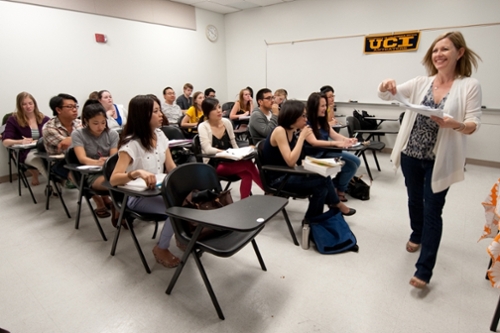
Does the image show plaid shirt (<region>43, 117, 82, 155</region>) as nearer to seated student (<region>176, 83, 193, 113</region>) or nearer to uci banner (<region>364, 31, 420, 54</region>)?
seated student (<region>176, 83, 193, 113</region>)

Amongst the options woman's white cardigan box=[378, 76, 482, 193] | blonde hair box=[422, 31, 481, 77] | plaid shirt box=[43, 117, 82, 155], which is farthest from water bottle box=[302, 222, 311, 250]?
plaid shirt box=[43, 117, 82, 155]

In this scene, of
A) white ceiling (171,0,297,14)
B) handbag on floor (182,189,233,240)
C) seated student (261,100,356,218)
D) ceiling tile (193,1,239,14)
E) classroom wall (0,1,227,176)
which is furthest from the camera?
ceiling tile (193,1,239,14)

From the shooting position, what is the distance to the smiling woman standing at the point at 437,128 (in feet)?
4.90

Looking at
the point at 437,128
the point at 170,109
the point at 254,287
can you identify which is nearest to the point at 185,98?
the point at 170,109

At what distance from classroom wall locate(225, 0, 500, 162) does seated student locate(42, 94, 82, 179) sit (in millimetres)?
Answer: 4481

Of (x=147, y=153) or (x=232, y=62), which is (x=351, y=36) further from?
(x=147, y=153)

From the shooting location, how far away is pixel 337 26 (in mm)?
5355

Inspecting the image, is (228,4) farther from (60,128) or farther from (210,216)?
(210,216)

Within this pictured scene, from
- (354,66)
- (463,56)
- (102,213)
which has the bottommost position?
(102,213)

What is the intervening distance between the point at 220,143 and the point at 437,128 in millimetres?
1985

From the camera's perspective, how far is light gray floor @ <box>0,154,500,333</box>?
1552 millimetres

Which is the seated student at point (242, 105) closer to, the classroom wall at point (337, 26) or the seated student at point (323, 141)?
the classroom wall at point (337, 26)

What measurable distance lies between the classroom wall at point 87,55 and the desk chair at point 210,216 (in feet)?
12.7

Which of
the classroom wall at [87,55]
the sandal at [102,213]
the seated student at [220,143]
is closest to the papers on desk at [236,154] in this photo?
the seated student at [220,143]
